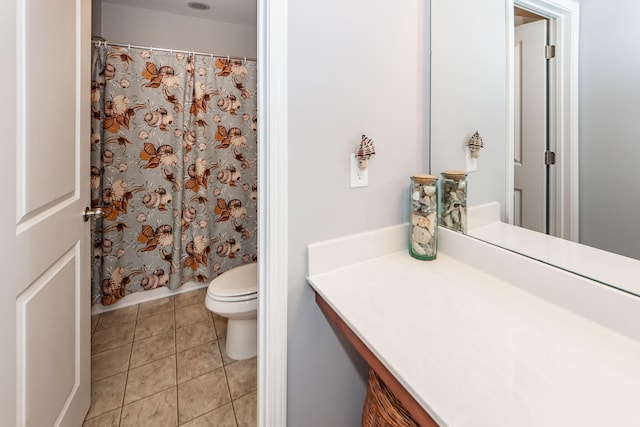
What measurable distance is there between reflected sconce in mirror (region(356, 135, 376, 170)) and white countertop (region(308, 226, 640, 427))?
0.32 meters

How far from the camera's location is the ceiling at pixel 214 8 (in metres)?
2.38

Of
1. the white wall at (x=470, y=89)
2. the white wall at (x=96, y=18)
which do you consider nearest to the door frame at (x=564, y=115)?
A: the white wall at (x=470, y=89)

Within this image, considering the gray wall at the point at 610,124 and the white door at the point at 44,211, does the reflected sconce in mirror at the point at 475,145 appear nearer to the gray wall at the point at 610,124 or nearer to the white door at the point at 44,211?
the gray wall at the point at 610,124

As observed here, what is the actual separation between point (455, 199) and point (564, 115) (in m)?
0.40

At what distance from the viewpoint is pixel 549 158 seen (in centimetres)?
88

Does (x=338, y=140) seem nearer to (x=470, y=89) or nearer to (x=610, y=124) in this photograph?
(x=470, y=89)

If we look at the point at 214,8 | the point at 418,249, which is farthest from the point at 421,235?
the point at 214,8

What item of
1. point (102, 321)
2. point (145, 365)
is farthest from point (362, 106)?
point (102, 321)

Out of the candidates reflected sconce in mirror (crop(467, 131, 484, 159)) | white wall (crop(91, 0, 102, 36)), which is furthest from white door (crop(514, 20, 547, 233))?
white wall (crop(91, 0, 102, 36))

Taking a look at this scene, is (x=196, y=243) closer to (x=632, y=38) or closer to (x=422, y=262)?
(x=422, y=262)

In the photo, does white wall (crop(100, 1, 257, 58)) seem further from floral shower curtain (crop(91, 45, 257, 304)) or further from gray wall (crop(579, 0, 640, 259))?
gray wall (crop(579, 0, 640, 259))

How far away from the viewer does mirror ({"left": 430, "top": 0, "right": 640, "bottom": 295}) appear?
2.38 ft

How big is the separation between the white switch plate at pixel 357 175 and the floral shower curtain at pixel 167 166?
1.76 m

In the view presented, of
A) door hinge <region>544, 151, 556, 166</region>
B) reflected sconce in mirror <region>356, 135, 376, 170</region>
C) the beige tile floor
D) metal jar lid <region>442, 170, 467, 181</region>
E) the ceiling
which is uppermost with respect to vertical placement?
the ceiling
